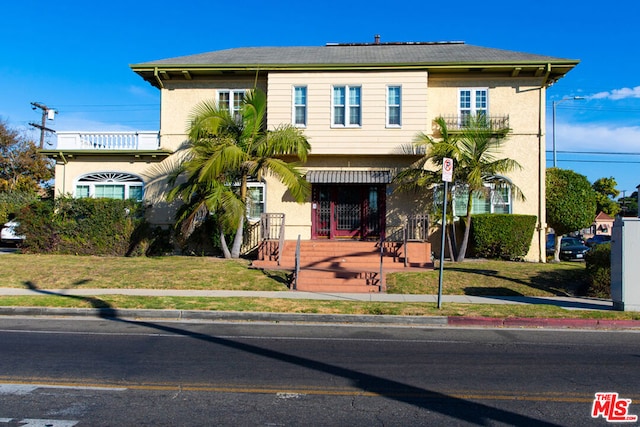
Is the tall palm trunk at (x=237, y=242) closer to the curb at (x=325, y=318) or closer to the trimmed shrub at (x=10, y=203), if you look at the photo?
the curb at (x=325, y=318)

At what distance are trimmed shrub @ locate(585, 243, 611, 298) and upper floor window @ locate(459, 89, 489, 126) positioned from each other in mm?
7487

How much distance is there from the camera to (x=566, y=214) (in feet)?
68.4

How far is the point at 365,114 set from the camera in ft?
63.6

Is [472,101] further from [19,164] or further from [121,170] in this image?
[19,164]

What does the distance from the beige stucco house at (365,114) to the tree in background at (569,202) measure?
1890 millimetres

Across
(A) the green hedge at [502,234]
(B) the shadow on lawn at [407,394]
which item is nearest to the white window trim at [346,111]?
(A) the green hedge at [502,234]

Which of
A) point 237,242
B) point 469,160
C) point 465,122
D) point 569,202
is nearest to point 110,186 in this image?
point 237,242

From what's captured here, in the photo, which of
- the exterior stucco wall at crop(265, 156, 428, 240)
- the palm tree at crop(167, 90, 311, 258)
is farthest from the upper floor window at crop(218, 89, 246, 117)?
the exterior stucco wall at crop(265, 156, 428, 240)

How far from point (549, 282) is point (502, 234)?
389cm

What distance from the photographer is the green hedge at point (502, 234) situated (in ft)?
61.0

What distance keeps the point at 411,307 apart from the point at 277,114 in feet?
34.8

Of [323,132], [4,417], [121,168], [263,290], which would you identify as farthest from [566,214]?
[4,417]

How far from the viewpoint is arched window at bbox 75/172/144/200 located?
68.8 feet

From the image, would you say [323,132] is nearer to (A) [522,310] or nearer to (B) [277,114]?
(B) [277,114]
